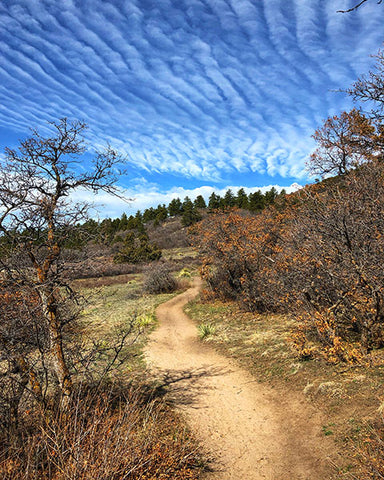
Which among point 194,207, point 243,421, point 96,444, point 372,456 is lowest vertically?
point 243,421

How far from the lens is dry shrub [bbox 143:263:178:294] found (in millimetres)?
26125

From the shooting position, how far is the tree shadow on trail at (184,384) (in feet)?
26.5

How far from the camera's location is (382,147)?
14758 millimetres

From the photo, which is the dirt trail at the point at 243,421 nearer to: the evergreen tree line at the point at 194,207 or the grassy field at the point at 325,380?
the grassy field at the point at 325,380

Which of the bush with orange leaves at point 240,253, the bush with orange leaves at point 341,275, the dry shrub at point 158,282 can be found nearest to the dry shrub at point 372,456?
the bush with orange leaves at point 341,275

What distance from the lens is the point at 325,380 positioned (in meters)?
6.84

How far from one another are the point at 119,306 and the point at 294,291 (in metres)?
17.1

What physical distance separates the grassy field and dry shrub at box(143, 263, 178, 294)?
13.1 m

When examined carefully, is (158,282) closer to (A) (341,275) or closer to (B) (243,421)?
(B) (243,421)

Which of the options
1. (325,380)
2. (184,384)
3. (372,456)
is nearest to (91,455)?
(372,456)

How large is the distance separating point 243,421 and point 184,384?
9.03 feet

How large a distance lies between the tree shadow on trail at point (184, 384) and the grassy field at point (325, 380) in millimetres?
1210

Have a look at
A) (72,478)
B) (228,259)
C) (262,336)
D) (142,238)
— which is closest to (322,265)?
(262,336)

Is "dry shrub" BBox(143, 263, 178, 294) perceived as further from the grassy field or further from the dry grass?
the dry grass
